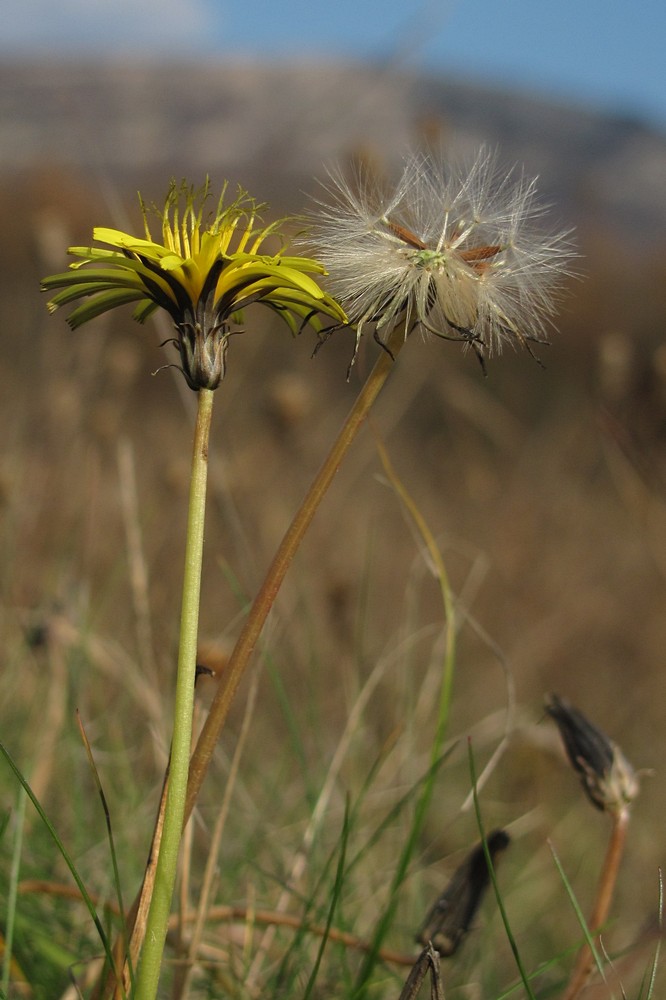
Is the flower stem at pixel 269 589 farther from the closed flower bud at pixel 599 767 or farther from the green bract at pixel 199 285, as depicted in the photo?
the closed flower bud at pixel 599 767

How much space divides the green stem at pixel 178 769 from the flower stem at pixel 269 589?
2 centimetres

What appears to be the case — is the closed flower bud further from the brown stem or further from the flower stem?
Answer: the flower stem

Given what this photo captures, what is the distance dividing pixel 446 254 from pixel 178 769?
0.39m

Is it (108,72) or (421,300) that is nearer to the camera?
(421,300)

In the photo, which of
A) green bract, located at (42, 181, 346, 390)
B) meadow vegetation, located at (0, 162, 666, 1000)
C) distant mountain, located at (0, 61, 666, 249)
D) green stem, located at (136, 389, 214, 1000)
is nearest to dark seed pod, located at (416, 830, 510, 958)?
meadow vegetation, located at (0, 162, 666, 1000)

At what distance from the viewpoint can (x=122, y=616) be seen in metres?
2.71

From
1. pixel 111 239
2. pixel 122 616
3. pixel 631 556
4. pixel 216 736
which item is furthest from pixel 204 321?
pixel 631 556

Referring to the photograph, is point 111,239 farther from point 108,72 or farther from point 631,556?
point 108,72

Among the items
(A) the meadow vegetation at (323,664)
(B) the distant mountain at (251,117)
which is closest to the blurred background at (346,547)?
(A) the meadow vegetation at (323,664)

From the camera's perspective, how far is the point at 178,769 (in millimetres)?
565

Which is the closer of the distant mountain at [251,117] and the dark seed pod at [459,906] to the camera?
the dark seed pod at [459,906]

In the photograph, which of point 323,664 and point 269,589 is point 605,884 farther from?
point 323,664

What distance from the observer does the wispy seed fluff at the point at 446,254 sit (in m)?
0.64

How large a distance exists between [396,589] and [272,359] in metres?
3.16
